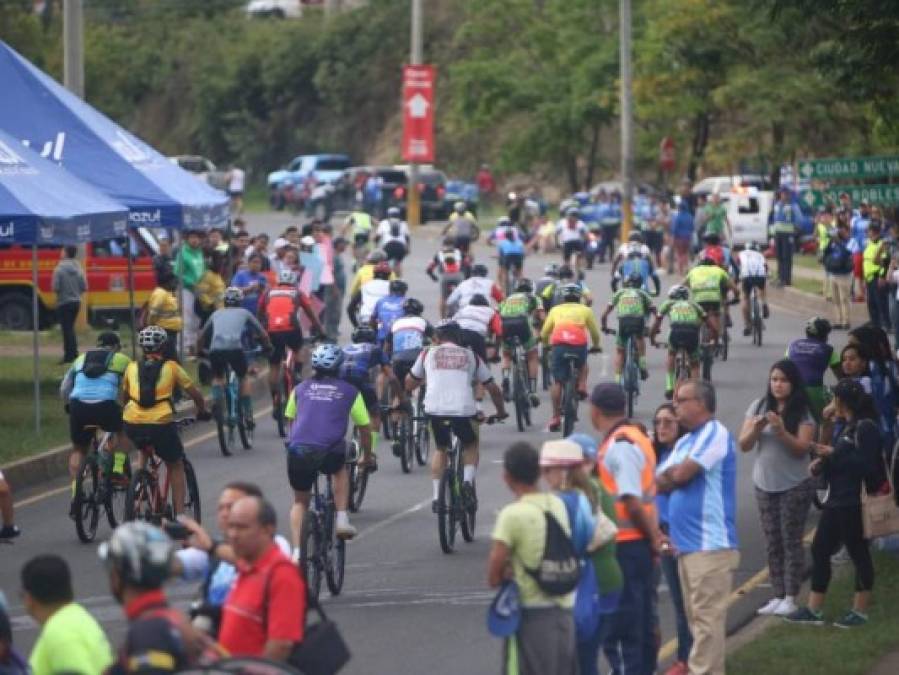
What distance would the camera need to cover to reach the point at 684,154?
63.6 meters

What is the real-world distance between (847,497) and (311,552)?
3563 mm

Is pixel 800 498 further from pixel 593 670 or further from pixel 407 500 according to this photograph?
pixel 407 500

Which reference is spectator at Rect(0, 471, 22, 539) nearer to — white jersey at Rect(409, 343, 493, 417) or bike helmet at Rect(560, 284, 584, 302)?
white jersey at Rect(409, 343, 493, 417)

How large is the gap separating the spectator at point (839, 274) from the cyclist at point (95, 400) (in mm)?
18931

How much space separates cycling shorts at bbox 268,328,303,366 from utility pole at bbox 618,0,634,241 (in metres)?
28.3

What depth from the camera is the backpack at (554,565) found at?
9.86 meters

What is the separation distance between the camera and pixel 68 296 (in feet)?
97.1

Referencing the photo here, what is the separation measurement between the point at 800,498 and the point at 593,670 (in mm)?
3583

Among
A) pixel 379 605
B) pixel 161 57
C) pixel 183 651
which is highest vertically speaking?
pixel 161 57

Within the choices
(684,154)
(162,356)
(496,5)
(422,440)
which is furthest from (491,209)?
(162,356)

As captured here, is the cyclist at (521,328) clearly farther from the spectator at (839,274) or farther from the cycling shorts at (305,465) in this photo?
the spectator at (839,274)

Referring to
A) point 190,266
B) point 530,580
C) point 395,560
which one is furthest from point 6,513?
point 190,266

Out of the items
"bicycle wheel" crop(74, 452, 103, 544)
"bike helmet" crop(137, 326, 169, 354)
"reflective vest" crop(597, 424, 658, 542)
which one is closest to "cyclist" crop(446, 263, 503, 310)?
"bicycle wheel" crop(74, 452, 103, 544)

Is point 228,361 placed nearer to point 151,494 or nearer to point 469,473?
point 151,494
